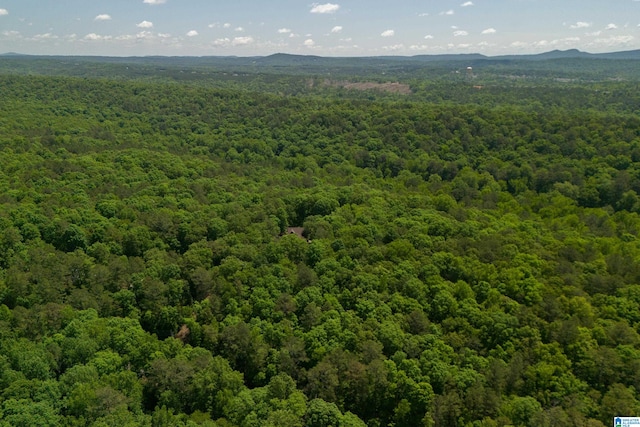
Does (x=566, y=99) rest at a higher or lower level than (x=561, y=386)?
higher

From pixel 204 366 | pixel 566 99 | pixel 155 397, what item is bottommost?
pixel 155 397

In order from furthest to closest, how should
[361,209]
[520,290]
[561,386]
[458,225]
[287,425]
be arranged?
[361,209], [458,225], [520,290], [561,386], [287,425]

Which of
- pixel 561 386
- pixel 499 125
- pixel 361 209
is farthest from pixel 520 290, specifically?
pixel 499 125

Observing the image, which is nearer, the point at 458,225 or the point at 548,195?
the point at 458,225

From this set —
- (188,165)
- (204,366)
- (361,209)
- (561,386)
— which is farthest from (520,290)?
(188,165)

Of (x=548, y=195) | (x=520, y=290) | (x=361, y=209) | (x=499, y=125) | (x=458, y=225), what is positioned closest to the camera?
(x=520, y=290)

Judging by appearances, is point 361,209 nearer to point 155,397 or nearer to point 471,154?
point 155,397
